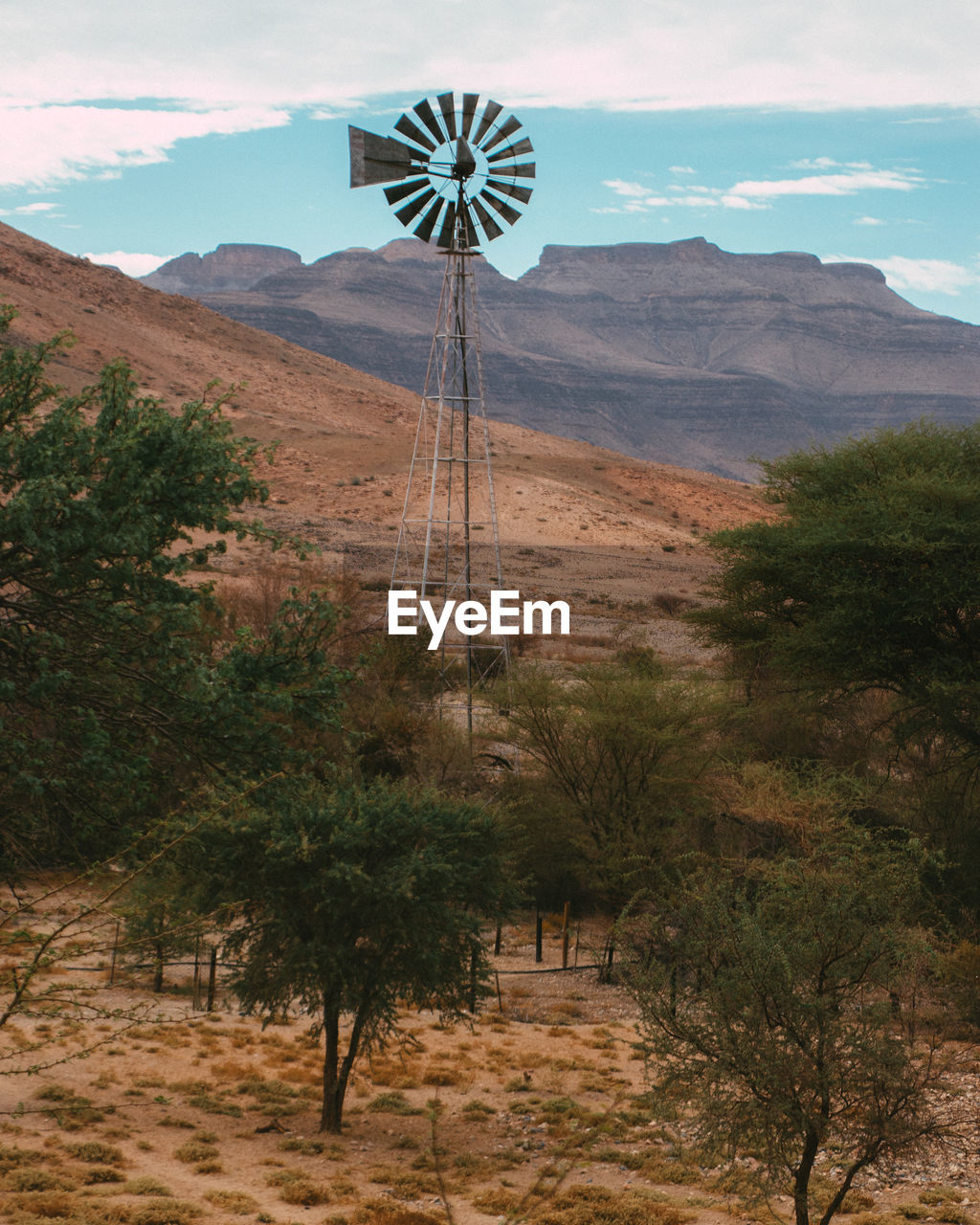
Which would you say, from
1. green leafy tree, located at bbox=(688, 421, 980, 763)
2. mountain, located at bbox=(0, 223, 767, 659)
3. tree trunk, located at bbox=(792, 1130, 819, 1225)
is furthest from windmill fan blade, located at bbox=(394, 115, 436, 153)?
mountain, located at bbox=(0, 223, 767, 659)

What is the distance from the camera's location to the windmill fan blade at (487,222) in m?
26.2

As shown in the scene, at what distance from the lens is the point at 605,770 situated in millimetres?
26516

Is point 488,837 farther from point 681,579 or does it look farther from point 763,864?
point 681,579

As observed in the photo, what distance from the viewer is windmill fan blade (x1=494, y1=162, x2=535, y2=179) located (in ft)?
85.9

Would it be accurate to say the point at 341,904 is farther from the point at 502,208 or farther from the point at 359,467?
the point at 359,467

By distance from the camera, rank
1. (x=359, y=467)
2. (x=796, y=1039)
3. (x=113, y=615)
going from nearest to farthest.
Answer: (x=796, y=1039) → (x=113, y=615) → (x=359, y=467)

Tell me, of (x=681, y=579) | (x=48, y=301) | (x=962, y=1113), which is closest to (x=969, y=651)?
(x=962, y=1113)

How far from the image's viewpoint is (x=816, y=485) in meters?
27.5

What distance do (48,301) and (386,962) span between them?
110583mm

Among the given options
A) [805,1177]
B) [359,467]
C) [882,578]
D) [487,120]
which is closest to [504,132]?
[487,120]

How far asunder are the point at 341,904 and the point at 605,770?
11236mm

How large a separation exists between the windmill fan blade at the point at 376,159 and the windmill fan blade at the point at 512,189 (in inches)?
67.0

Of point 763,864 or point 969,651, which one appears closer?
point 763,864

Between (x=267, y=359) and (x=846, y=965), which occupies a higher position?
(x=267, y=359)
